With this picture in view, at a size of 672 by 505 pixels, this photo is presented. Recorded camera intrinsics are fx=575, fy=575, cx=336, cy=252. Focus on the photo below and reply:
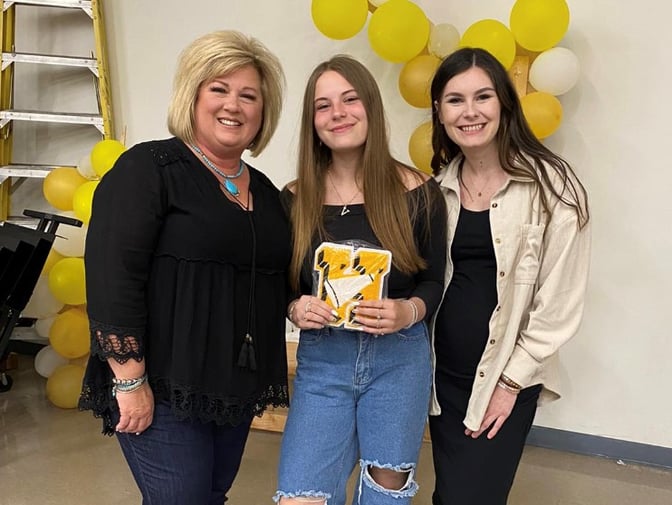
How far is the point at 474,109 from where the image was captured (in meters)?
1.43

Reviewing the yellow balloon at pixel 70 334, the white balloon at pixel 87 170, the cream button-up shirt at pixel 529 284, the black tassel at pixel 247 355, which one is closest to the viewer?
the black tassel at pixel 247 355

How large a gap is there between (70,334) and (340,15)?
1978mm

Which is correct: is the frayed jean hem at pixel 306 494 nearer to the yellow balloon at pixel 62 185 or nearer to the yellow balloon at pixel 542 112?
the yellow balloon at pixel 542 112

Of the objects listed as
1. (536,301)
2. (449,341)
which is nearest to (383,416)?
(449,341)

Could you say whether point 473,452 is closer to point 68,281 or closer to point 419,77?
point 419,77

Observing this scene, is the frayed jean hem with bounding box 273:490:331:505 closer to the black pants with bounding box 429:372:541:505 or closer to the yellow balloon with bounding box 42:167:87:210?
the black pants with bounding box 429:372:541:505

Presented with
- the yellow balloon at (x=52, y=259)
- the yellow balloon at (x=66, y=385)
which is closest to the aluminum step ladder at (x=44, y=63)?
the yellow balloon at (x=52, y=259)

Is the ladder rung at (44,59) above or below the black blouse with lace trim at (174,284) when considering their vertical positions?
above

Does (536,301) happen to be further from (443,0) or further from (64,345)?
(64,345)

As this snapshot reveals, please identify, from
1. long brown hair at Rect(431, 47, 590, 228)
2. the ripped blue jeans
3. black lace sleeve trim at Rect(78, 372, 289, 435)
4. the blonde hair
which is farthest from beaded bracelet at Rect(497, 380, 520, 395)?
the blonde hair

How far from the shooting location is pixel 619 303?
257 centimetres

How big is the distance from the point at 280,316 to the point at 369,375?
0.26 m

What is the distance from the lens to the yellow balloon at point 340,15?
2338 millimetres

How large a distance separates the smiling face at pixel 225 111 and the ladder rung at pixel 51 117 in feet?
7.28
